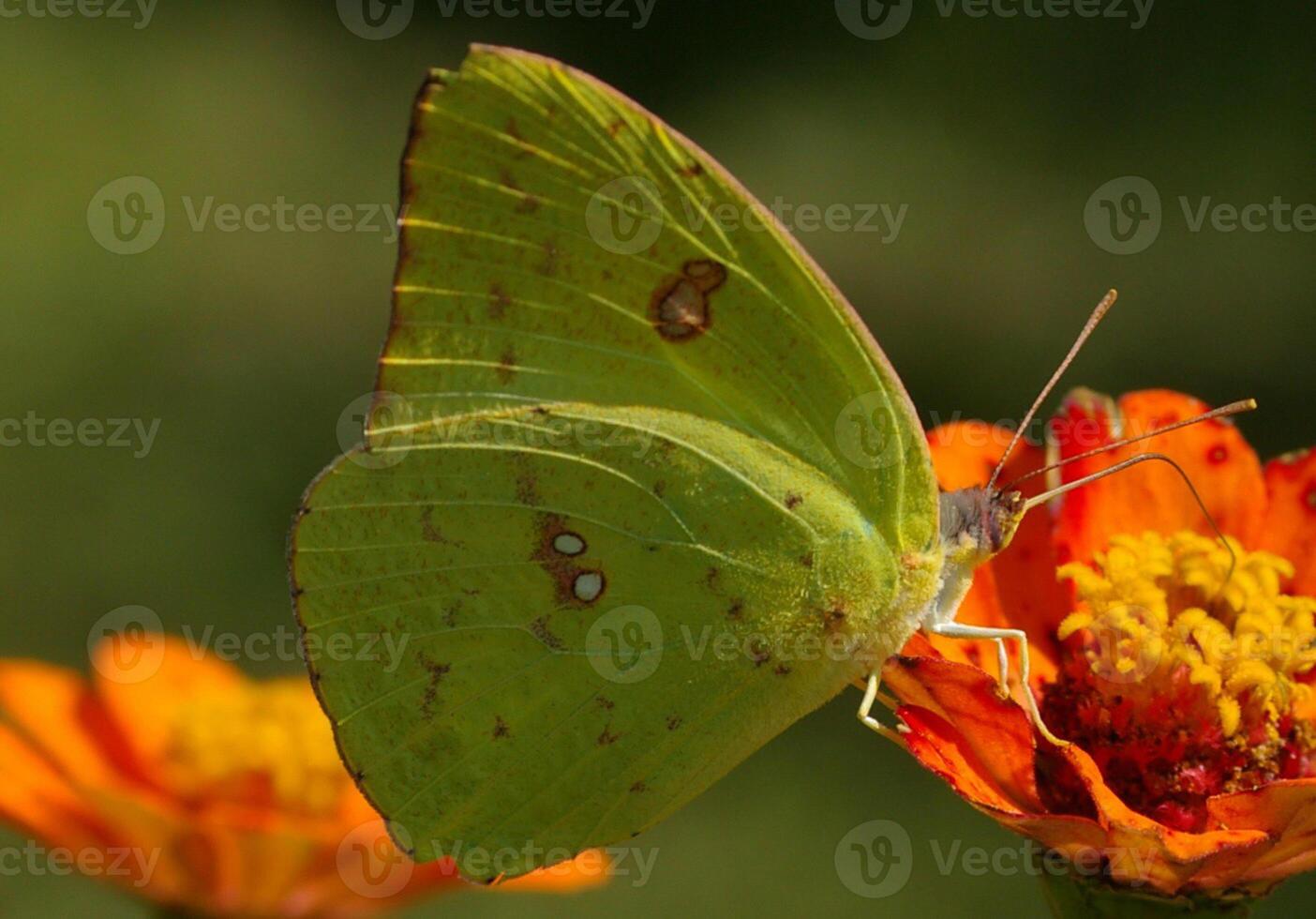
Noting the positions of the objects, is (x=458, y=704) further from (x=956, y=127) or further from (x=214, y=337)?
(x=956, y=127)

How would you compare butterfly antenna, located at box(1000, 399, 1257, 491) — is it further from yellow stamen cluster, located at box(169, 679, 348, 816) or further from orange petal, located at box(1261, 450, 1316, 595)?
yellow stamen cluster, located at box(169, 679, 348, 816)

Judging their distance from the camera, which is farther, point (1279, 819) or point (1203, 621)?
point (1203, 621)

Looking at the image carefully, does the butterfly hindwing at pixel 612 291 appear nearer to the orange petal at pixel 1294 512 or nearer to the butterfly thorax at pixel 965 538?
the butterfly thorax at pixel 965 538

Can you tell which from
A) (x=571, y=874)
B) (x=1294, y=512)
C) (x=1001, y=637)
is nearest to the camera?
(x=1001, y=637)

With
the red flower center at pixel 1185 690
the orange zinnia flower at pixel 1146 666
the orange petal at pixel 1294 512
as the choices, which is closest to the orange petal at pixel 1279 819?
the orange zinnia flower at pixel 1146 666

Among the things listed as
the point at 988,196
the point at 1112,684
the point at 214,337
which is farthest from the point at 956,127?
the point at 1112,684

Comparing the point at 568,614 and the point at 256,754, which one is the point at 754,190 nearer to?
the point at 256,754

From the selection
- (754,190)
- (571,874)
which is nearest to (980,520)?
(571,874)
